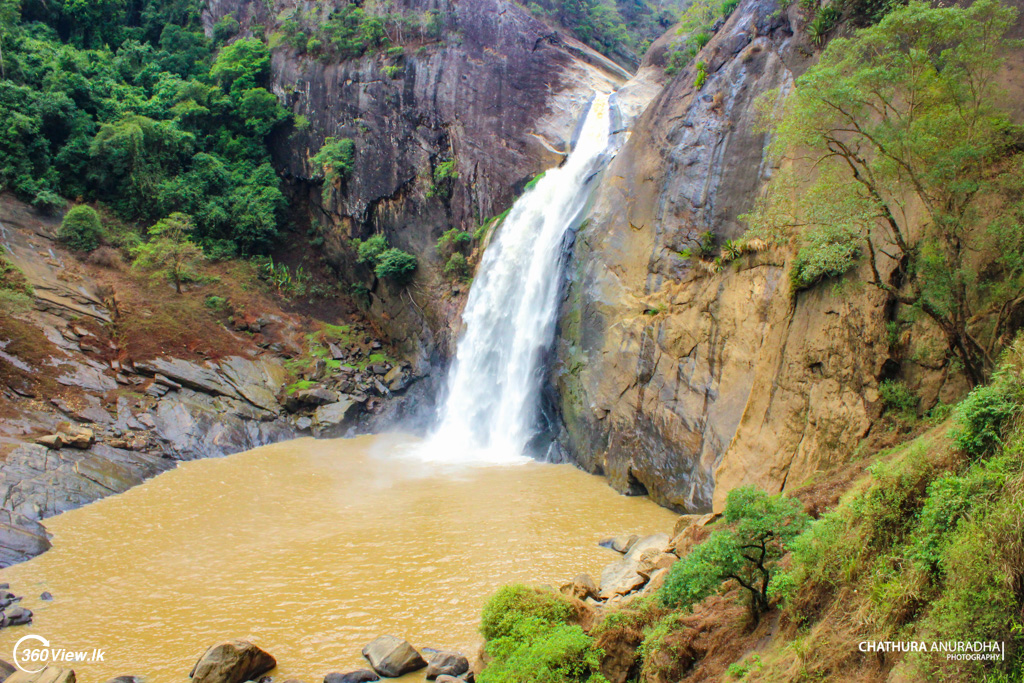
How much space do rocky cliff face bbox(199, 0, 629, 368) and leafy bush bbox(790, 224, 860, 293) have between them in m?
16.4

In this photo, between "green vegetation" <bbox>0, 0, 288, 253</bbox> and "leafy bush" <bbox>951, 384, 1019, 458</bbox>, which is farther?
"green vegetation" <bbox>0, 0, 288, 253</bbox>

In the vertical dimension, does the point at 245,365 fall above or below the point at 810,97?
below

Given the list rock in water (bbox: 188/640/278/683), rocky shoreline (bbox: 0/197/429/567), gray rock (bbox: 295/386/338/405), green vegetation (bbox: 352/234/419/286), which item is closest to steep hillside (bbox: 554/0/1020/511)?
rock in water (bbox: 188/640/278/683)

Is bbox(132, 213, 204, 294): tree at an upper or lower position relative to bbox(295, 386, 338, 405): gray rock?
upper

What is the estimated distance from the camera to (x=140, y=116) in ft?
97.6

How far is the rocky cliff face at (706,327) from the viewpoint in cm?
1140

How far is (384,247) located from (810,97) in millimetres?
24441

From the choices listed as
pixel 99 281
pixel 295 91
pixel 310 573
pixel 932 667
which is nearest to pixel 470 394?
pixel 310 573

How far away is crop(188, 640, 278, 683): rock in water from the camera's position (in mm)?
7875

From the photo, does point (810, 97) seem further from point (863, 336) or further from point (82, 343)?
point (82, 343)

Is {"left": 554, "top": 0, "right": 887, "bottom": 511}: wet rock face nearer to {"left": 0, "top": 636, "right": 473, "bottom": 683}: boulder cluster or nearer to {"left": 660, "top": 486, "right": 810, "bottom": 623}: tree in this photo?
{"left": 660, "top": 486, "right": 810, "bottom": 623}: tree

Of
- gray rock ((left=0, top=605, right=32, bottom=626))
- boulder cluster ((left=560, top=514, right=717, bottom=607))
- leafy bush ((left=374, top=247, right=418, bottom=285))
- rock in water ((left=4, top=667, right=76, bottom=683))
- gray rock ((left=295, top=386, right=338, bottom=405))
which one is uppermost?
leafy bush ((left=374, top=247, right=418, bottom=285))

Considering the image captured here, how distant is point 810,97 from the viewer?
930cm

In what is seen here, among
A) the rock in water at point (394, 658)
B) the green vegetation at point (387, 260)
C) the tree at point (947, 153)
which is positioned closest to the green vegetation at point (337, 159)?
the green vegetation at point (387, 260)
